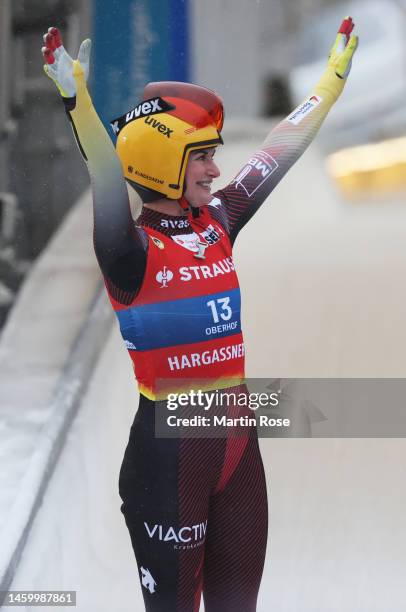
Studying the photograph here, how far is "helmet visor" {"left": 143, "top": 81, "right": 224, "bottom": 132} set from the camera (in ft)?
7.50

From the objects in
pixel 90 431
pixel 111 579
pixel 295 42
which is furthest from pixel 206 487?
pixel 295 42

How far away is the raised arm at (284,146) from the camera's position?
8.31 feet

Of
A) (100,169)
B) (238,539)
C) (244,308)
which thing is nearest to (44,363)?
(244,308)

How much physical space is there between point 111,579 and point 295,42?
4.79 m

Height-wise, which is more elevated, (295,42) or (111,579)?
(295,42)

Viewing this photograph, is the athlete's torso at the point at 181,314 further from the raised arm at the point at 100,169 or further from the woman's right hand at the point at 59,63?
the woman's right hand at the point at 59,63

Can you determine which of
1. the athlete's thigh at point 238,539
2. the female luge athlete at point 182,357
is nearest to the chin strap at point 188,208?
the female luge athlete at point 182,357

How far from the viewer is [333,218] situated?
5590 mm

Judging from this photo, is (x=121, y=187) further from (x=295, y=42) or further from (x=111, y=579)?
(x=295, y=42)

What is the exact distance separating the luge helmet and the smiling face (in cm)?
2

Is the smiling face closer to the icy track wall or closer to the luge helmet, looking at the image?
the luge helmet

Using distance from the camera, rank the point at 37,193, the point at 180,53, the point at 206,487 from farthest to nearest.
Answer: the point at 37,193 < the point at 180,53 < the point at 206,487

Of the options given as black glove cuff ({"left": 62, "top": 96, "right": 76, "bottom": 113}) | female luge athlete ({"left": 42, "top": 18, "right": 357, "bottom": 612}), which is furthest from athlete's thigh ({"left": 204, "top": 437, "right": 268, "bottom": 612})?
black glove cuff ({"left": 62, "top": 96, "right": 76, "bottom": 113})

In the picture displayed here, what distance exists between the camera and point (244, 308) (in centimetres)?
442
